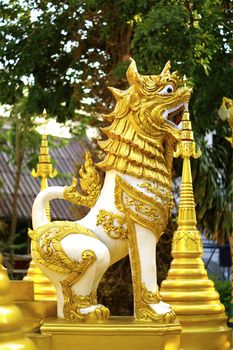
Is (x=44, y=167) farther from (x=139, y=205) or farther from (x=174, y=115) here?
(x=139, y=205)

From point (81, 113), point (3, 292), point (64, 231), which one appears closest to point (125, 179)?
point (64, 231)

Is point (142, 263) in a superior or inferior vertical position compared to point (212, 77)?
inferior

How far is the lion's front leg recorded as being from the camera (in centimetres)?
558

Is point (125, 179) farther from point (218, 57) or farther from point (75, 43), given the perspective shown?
point (75, 43)

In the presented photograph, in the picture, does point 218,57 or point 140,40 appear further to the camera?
point 218,57

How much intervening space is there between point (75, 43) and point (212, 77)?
2.57 metres

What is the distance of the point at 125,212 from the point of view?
18.5 ft

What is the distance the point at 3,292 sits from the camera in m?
2.54

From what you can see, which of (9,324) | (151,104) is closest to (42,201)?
(151,104)

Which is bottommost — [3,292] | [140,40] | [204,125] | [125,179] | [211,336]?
[211,336]

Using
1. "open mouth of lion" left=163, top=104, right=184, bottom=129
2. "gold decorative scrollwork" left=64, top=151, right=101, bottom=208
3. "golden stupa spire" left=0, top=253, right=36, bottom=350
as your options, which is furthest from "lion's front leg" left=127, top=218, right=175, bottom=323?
"golden stupa spire" left=0, top=253, right=36, bottom=350

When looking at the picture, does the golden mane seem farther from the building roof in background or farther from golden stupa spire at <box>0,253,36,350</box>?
the building roof in background

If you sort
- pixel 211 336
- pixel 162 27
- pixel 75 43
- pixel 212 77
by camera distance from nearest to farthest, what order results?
pixel 211 336
pixel 162 27
pixel 212 77
pixel 75 43

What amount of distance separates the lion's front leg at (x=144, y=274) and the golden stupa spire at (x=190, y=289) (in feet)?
3.75
